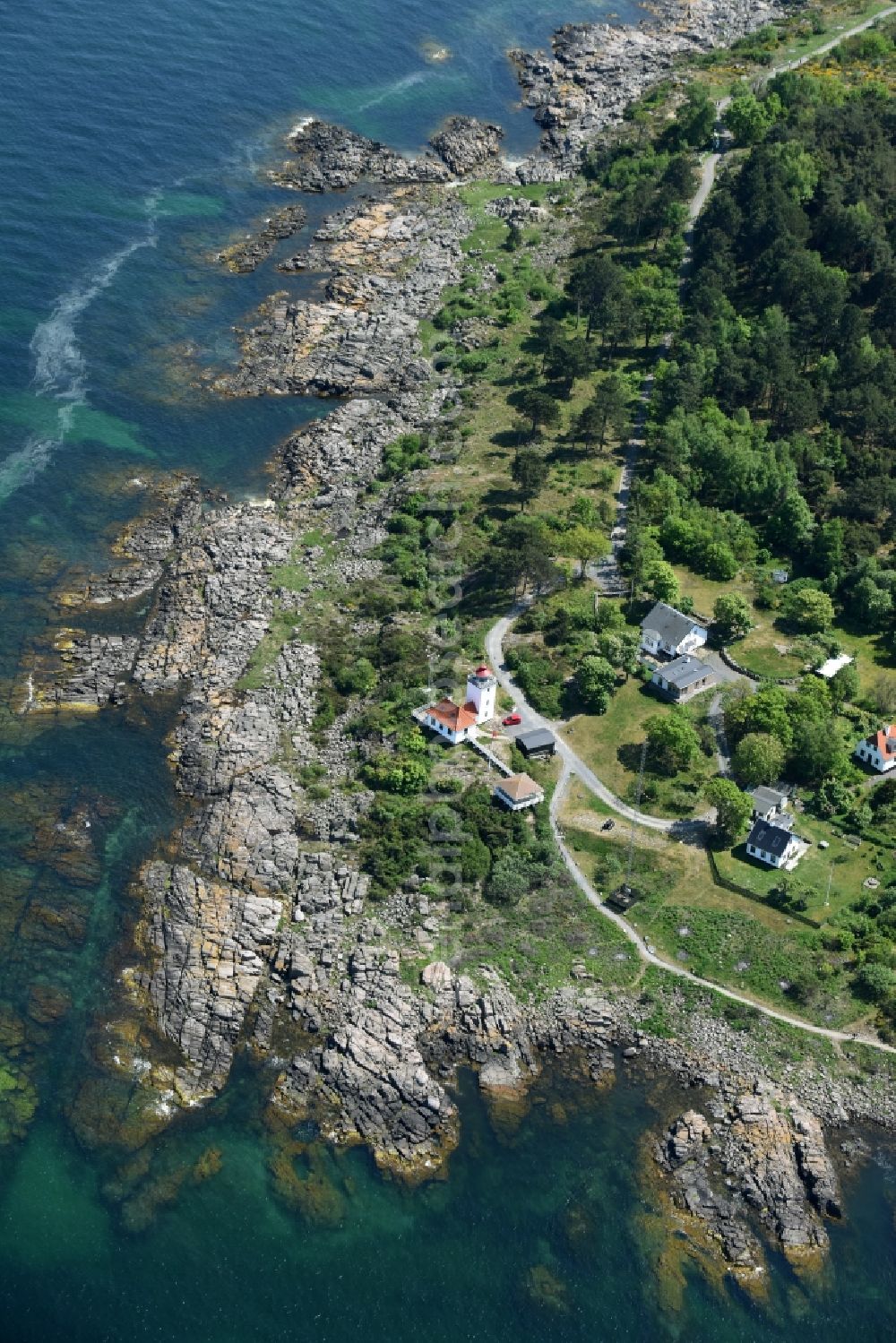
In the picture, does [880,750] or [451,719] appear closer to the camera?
[880,750]

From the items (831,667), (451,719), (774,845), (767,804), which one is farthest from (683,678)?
(451,719)

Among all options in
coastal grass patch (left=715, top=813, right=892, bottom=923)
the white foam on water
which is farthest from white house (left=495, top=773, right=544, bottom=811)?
the white foam on water

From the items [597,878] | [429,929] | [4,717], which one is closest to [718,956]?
[597,878]

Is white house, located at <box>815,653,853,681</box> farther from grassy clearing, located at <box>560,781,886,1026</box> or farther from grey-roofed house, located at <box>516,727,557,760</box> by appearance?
grey-roofed house, located at <box>516,727,557,760</box>

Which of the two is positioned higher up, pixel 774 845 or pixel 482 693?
pixel 482 693

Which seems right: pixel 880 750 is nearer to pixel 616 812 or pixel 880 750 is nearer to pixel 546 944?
pixel 616 812

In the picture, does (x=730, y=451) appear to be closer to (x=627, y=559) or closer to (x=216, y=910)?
(x=627, y=559)
